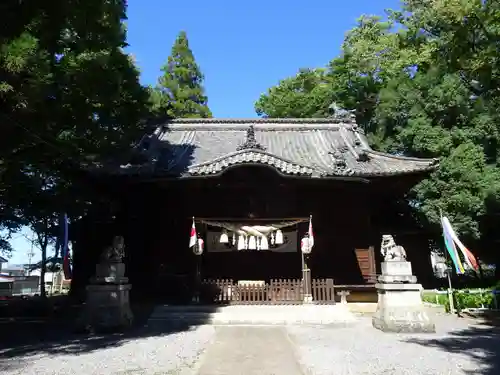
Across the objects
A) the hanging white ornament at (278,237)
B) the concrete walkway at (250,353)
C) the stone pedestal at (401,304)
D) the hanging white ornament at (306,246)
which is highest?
the hanging white ornament at (278,237)

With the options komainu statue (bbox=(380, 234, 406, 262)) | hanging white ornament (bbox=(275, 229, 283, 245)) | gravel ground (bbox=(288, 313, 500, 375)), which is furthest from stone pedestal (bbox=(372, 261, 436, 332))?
hanging white ornament (bbox=(275, 229, 283, 245))

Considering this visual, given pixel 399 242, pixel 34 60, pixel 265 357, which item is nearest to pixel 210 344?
pixel 265 357

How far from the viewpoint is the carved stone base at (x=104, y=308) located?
421 inches

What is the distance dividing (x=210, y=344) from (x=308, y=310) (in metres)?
4.78

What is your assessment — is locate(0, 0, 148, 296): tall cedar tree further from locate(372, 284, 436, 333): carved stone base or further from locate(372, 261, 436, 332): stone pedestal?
locate(372, 284, 436, 333): carved stone base

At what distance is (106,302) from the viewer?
10820mm

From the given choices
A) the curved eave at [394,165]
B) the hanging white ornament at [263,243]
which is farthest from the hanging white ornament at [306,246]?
the curved eave at [394,165]

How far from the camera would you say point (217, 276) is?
15.7 m

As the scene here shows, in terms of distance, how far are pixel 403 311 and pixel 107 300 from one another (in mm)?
7914

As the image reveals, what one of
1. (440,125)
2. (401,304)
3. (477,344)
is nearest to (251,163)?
(401,304)

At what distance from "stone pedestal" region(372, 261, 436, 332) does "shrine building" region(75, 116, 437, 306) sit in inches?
151

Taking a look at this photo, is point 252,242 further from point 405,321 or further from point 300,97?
point 300,97

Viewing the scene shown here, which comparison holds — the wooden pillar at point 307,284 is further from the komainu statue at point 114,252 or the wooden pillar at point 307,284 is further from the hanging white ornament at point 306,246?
the komainu statue at point 114,252

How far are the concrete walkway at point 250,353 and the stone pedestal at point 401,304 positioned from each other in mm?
2787
